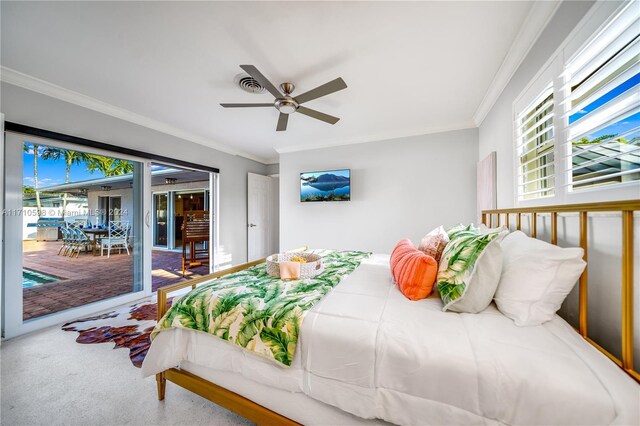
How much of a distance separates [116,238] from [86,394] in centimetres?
248

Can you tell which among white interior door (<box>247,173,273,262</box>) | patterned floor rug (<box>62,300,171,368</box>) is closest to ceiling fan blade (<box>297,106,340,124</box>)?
patterned floor rug (<box>62,300,171,368</box>)

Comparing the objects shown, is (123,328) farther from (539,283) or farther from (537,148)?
(537,148)

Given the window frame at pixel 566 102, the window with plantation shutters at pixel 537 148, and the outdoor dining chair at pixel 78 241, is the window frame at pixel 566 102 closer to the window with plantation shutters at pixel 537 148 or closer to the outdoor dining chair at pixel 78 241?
the window with plantation shutters at pixel 537 148

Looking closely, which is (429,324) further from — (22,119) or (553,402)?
(22,119)

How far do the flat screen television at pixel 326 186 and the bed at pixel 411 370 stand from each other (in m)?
2.75

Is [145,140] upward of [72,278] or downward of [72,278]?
upward

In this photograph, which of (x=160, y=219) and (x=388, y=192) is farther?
(x=160, y=219)

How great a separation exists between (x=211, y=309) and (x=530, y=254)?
1.70 meters

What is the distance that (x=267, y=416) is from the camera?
1155mm

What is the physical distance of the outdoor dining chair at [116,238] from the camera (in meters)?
3.24

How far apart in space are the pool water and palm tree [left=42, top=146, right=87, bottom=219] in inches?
26.8

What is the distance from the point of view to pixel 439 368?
852 millimetres

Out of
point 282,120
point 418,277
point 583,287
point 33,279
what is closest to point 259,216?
point 282,120

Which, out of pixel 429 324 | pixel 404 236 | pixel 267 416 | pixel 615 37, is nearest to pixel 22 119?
pixel 267 416
